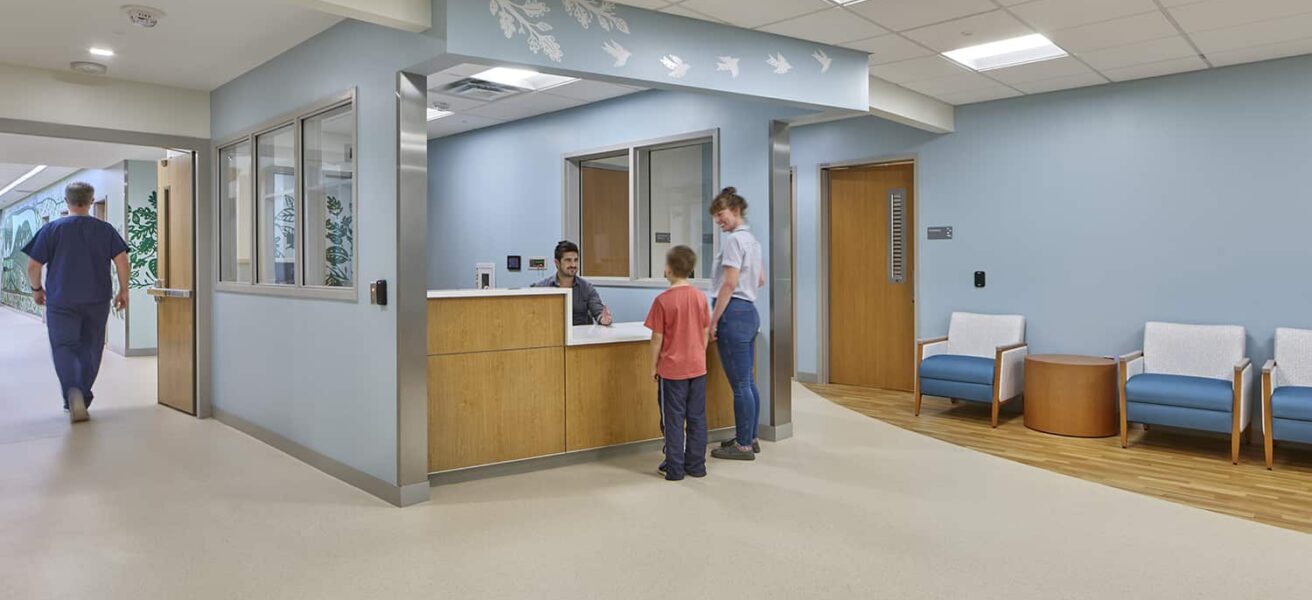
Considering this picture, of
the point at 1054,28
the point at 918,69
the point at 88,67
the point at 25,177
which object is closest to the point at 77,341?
the point at 88,67

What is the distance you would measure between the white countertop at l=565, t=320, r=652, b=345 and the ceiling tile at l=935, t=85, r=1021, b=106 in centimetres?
340

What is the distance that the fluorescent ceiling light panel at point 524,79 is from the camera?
6219 mm

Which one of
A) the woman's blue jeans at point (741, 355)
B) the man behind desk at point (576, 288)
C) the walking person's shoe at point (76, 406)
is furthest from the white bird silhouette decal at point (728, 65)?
the walking person's shoe at point (76, 406)

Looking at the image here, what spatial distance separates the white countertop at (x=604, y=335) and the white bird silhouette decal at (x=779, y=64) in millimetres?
1775

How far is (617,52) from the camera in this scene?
426 cm

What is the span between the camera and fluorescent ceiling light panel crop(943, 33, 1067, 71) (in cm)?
539

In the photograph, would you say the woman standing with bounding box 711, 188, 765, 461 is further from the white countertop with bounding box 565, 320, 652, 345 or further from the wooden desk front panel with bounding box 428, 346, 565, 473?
the wooden desk front panel with bounding box 428, 346, 565, 473

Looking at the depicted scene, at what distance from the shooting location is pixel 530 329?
4.59 metres

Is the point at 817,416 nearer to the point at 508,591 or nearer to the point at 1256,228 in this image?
the point at 1256,228

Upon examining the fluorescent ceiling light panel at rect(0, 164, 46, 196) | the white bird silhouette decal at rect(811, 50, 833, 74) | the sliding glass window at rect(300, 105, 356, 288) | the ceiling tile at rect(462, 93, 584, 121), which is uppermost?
the fluorescent ceiling light panel at rect(0, 164, 46, 196)

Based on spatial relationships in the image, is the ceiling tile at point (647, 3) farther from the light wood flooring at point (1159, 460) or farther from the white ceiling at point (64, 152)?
the white ceiling at point (64, 152)

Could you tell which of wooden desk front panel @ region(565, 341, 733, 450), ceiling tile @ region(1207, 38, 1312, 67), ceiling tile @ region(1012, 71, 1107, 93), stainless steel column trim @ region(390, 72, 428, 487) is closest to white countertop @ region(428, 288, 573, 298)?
stainless steel column trim @ region(390, 72, 428, 487)

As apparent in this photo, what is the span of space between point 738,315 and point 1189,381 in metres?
3.23

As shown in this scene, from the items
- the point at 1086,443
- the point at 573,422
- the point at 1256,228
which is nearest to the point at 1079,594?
the point at 573,422
